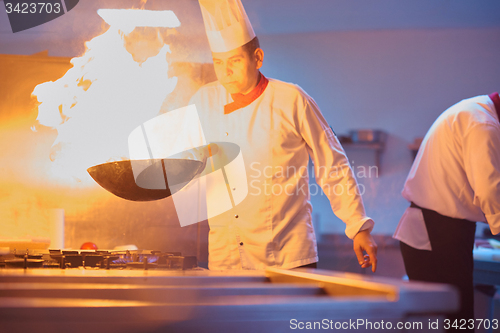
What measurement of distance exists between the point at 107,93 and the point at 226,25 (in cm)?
74

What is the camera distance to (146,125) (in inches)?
73.9

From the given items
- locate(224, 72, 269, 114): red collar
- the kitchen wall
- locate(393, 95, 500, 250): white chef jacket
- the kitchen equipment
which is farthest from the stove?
the kitchen wall

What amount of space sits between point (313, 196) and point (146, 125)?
1634 mm

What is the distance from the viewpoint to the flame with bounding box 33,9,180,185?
67.9 inches

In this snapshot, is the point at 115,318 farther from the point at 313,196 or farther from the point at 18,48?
the point at 313,196

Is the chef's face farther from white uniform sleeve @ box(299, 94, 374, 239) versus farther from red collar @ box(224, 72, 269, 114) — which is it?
white uniform sleeve @ box(299, 94, 374, 239)

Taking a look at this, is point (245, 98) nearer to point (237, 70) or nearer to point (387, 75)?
point (237, 70)

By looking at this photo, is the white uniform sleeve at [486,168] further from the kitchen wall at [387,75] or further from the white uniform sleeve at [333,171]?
the kitchen wall at [387,75]

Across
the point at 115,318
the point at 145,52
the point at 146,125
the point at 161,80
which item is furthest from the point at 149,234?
the point at 115,318

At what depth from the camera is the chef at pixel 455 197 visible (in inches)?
48.8

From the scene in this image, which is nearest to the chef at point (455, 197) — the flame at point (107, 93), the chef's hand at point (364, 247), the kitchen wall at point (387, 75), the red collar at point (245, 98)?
the chef's hand at point (364, 247)

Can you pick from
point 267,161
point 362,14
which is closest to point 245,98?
point 267,161

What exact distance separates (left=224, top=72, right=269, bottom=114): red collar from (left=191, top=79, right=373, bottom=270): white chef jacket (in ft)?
0.05

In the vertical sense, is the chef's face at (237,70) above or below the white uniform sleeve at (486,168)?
above
